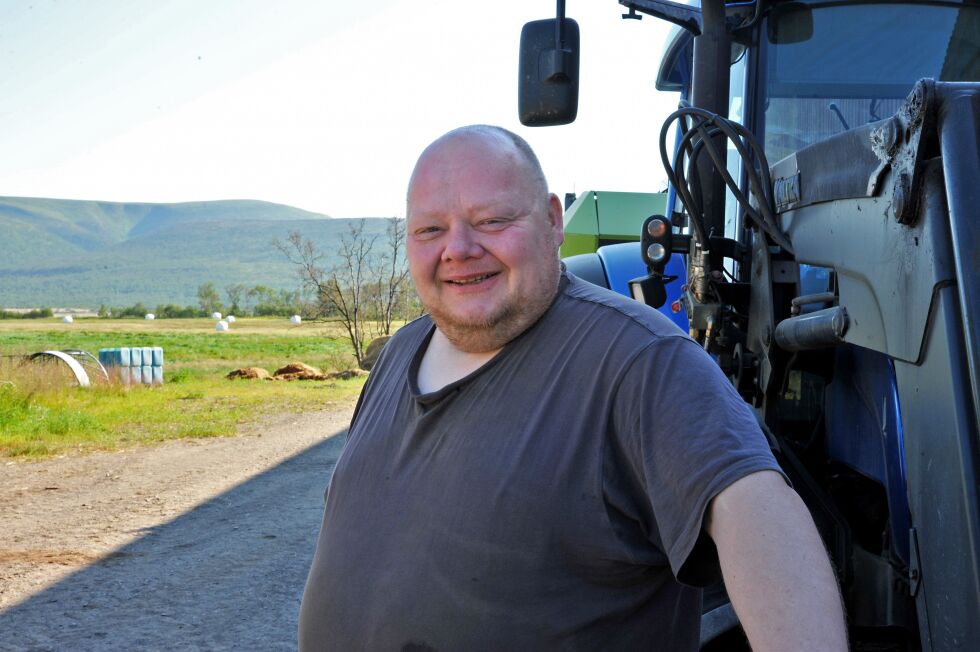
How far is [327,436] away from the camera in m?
13.1

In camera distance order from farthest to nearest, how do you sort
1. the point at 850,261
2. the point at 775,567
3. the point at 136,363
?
the point at 136,363, the point at 850,261, the point at 775,567

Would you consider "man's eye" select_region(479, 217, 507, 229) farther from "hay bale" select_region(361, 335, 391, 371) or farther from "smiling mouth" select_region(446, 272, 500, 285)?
"hay bale" select_region(361, 335, 391, 371)

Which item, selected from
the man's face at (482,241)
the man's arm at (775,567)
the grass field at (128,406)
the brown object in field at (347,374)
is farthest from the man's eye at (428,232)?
the brown object in field at (347,374)

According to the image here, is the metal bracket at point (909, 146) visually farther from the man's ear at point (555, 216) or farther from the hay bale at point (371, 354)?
the hay bale at point (371, 354)

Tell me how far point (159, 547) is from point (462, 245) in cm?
572

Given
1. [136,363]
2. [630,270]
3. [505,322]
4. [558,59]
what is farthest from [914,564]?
[136,363]

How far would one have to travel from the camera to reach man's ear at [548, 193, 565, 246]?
7.14 feet

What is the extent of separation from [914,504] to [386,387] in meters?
1.14

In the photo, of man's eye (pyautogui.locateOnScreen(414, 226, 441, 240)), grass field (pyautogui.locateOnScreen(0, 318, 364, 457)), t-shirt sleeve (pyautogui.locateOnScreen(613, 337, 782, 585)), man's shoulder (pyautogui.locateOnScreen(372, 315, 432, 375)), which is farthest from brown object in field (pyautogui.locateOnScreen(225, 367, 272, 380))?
t-shirt sleeve (pyautogui.locateOnScreen(613, 337, 782, 585))

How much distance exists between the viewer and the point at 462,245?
6.82 ft

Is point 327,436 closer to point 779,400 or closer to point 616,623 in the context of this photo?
point 779,400

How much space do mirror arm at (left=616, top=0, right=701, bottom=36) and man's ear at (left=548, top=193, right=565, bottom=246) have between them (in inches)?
73.1

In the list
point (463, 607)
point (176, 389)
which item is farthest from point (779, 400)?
point (176, 389)

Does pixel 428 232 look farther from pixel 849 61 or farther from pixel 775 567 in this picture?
pixel 849 61
